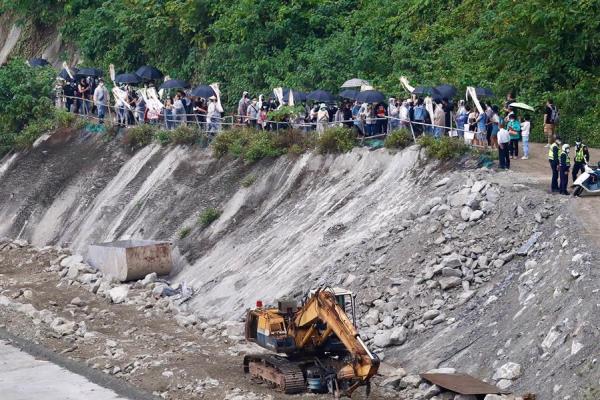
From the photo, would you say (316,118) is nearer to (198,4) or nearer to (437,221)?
(437,221)

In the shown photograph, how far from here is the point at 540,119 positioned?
37.8 m

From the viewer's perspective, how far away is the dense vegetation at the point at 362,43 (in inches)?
1528

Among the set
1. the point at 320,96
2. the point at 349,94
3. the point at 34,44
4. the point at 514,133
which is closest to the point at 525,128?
the point at 514,133

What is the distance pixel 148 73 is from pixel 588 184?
25.0 m

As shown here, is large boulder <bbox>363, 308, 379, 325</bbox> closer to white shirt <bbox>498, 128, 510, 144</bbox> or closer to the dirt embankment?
white shirt <bbox>498, 128, 510, 144</bbox>

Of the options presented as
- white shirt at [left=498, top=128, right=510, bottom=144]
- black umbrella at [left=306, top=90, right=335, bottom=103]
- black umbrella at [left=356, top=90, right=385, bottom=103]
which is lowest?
white shirt at [left=498, top=128, right=510, bottom=144]

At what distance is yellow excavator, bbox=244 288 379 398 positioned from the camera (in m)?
25.1

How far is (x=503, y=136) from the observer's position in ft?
106

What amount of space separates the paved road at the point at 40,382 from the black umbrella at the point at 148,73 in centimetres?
2009

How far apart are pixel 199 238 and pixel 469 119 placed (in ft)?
29.7

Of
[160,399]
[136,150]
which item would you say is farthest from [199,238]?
[160,399]

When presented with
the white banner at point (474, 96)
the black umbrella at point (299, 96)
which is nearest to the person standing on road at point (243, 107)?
the black umbrella at point (299, 96)

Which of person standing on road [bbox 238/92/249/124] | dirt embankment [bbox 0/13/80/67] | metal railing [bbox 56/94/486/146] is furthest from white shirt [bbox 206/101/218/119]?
dirt embankment [bbox 0/13/80/67]

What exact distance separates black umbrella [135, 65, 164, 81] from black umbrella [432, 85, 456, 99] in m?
16.8
